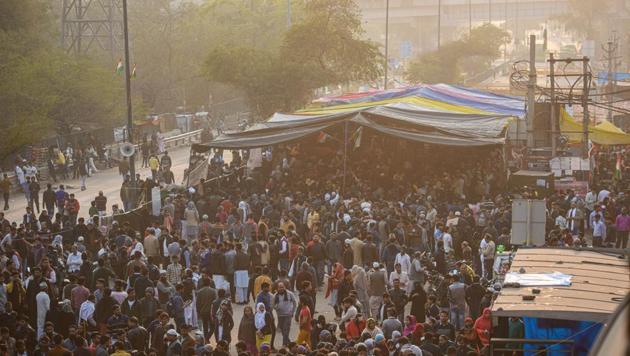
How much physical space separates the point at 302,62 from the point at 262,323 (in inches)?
1198

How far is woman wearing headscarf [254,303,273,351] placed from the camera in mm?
13719

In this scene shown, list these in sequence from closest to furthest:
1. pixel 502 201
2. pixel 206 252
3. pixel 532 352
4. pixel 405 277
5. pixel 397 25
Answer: pixel 532 352, pixel 405 277, pixel 206 252, pixel 502 201, pixel 397 25

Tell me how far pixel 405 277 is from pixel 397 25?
127691mm

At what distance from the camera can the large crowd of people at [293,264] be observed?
42.0 ft

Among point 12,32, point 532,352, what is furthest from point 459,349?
point 12,32

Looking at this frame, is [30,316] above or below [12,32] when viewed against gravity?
below

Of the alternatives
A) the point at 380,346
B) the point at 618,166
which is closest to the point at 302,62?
the point at 618,166

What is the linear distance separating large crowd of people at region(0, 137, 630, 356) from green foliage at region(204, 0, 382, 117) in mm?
13715

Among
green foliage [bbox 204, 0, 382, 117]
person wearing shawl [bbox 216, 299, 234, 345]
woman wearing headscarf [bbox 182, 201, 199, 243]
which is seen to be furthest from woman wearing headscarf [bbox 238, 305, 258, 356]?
green foliage [bbox 204, 0, 382, 117]

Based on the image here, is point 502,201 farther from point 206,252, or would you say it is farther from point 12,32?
point 12,32

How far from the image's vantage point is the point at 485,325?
40.0ft

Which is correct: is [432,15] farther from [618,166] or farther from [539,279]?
[539,279]

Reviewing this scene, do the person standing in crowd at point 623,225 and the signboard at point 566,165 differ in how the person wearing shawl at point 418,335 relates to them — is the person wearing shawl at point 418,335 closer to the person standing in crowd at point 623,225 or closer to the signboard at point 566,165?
the person standing in crowd at point 623,225

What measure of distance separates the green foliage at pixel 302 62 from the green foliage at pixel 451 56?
895 inches
